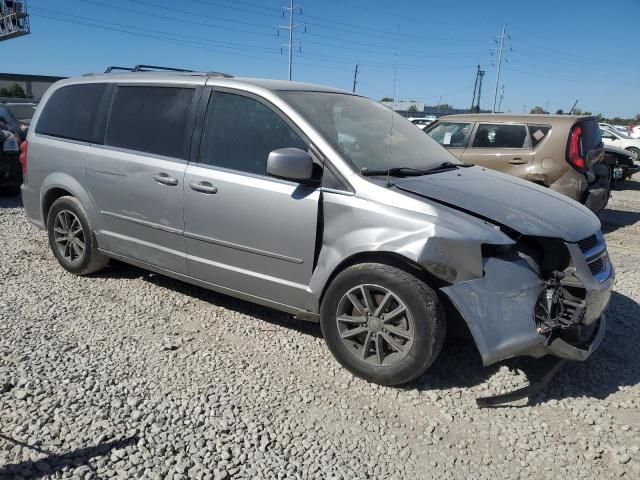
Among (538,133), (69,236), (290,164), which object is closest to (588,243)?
(290,164)

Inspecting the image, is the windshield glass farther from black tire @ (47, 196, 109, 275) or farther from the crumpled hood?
black tire @ (47, 196, 109, 275)

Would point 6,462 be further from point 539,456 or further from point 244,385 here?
point 539,456

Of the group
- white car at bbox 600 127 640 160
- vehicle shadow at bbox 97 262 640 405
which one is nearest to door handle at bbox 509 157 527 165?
vehicle shadow at bbox 97 262 640 405

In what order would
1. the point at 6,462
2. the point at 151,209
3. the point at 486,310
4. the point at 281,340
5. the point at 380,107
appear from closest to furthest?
the point at 6,462
the point at 486,310
the point at 281,340
the point at 151,209
the point at 380,107

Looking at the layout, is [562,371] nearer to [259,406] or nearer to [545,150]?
[259,406]

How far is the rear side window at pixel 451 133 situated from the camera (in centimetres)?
801

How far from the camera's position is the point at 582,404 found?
3.05m

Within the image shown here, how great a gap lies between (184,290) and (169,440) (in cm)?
219

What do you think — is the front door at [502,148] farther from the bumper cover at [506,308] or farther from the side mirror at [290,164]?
the side mirror at [290,164]

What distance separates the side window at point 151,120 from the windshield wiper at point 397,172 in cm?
148

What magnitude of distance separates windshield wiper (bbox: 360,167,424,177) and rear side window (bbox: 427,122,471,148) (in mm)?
4793

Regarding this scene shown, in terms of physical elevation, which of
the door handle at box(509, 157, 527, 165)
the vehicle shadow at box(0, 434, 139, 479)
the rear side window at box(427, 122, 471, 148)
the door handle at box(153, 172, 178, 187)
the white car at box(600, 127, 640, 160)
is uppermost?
the door handle at box(153, 172, 178, 187)

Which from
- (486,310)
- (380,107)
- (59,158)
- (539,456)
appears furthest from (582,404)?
(59,158)

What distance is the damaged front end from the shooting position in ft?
9.18
